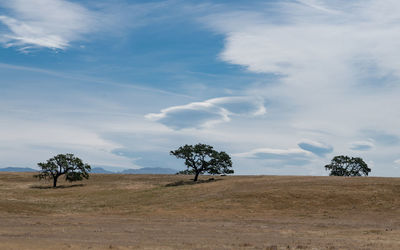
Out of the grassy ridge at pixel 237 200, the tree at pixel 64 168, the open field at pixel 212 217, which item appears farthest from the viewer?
the tree at pixel 64 168

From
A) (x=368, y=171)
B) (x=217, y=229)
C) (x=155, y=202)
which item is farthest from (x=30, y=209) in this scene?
(x=368, y=171)

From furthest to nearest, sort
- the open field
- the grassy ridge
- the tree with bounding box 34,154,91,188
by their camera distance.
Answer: the tree with bounding box 34,154,91,188, the grassy ridge, the open field

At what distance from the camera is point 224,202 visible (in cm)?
5569

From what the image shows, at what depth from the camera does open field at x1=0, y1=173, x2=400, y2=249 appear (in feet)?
87.8

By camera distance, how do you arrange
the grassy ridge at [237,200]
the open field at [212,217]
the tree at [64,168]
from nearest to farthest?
the open field at [212,217] < the grassy ridge at [237,200] < the tree at [64,168]

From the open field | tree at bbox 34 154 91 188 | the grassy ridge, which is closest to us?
the open field

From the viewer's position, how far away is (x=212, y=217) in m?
46.8

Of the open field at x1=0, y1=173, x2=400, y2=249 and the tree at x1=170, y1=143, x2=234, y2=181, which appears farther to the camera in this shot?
the tree at x1=170, y1=143, x2=234, y2=181

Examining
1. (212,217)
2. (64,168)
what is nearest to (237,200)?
(212,217)

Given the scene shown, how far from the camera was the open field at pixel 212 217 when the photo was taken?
26750 millimetres

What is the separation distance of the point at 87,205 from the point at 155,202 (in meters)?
9.87

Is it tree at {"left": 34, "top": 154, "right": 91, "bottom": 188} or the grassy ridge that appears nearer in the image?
the grassy ridge

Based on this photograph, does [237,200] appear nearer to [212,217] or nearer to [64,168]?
[212,217]

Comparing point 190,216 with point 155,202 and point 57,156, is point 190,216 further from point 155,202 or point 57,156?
point 57,156
